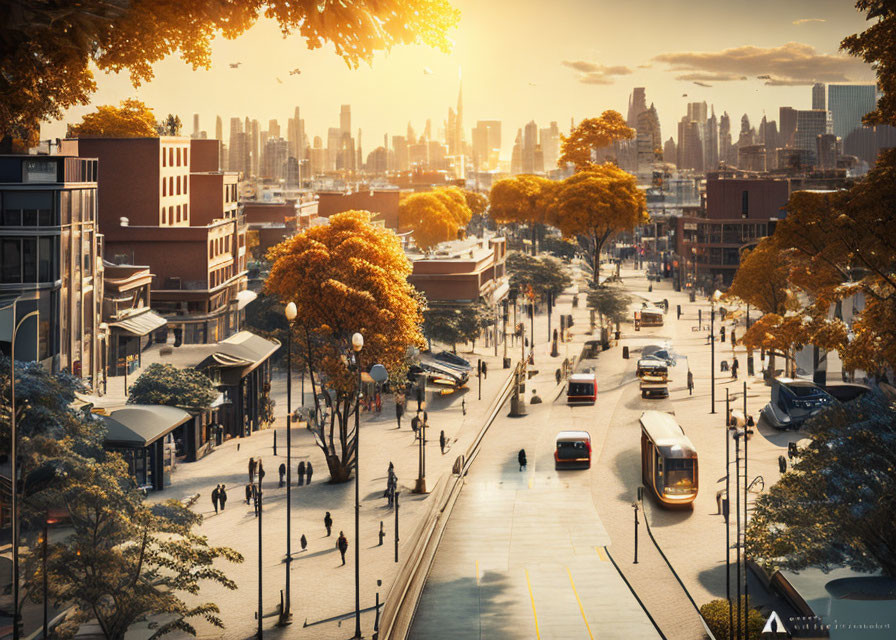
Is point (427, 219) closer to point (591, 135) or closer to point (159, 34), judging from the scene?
point (591, 135)

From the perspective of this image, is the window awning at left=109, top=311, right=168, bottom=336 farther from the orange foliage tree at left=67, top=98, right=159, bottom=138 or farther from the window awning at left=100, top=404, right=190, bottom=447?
the orange foliage tree at left=67, top=98, right=159, bottom=138

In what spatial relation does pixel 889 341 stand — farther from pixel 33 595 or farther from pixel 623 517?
pixel 33 595

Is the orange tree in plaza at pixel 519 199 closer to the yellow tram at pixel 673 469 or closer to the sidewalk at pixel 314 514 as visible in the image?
the sidewalk at pixel 314 514

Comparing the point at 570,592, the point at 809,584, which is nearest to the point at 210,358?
the point at 570,592

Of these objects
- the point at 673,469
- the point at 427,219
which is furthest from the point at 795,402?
the point at 427,219

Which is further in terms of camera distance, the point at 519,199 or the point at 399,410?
the point at 519,199

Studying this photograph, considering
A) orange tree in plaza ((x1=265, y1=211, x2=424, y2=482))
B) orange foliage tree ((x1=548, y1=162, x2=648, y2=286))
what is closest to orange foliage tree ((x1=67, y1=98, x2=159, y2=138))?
orange foliage tree ((x1=548, y1=162, x2=648, y2=286))

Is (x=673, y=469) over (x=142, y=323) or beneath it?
beneath

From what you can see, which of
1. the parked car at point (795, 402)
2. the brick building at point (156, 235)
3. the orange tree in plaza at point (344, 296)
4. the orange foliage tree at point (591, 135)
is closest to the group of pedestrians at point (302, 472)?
the orange tree in plaza at point (344, 296)
